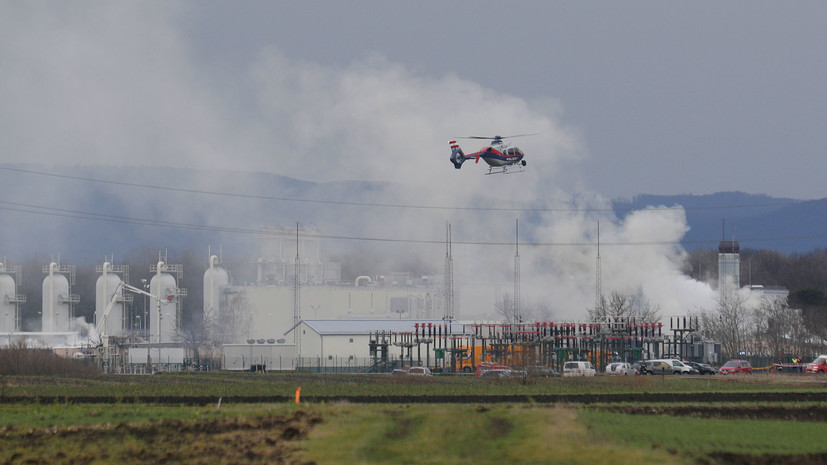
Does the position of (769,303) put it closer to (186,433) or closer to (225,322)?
(225,322)

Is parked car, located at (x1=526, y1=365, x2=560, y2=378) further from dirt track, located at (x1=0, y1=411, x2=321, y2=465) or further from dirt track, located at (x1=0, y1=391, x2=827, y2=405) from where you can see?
dirt track, located at (x1=0, y1=411, x2=321, y2=465)

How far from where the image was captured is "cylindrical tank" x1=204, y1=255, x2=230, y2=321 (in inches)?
6762

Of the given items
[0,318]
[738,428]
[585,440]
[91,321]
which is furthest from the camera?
[91,321]

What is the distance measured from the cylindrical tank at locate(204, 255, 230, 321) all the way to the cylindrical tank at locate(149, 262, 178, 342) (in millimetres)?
4756

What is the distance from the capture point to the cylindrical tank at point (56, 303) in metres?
174

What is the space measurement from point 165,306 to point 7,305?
23.7 meters

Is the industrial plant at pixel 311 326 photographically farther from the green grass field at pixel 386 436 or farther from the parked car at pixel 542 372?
the green grass field at pixel 386 436

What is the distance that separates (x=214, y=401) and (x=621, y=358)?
62.9 meters

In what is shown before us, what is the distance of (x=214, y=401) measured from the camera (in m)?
53.6

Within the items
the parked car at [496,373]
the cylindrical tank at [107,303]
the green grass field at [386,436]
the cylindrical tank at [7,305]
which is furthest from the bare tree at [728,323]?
the cylindrical tank at [7,305]

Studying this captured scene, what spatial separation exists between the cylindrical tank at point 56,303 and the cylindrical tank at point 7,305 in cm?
447

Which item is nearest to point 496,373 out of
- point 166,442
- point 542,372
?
point 542,372

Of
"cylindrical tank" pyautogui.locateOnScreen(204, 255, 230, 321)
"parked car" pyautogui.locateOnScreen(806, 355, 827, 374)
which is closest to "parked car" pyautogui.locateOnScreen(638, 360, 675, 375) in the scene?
"parked car" pyautogui.locateOnScreen(806, 355, 827, 374)

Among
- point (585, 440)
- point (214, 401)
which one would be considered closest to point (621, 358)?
point (214, 401)
